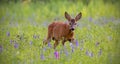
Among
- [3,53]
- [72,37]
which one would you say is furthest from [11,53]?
[72,37]

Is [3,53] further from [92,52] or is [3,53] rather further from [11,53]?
[92,52]

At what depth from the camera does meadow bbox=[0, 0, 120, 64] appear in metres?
4.62

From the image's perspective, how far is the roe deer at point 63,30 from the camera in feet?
15.0

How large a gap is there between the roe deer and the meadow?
0.02 metres

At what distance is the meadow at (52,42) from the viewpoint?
462cm

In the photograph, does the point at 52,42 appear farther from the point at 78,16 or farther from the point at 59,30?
the point at 78,16

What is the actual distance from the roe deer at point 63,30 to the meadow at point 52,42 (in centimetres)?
2

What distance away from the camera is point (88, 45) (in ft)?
15.4

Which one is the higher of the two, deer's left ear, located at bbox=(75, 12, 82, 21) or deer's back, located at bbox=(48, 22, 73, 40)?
deer's left ear, located at bbox=(75, 12, 82, 21)

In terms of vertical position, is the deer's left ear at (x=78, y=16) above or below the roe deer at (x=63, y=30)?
above

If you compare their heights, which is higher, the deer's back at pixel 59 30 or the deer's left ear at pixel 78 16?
the deer's left ear at pixel 78 16

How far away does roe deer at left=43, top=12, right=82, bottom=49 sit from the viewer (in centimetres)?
459

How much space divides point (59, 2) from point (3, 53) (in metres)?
0.40

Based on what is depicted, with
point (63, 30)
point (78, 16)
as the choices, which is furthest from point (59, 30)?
point (78, 16)
